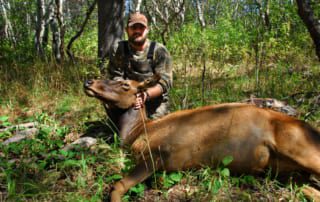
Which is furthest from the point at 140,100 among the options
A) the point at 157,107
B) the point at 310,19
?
the point at 310,19

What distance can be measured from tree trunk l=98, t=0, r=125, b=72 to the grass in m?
1.34

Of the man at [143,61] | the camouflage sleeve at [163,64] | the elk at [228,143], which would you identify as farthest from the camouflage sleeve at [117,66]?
the elk at [228,143]

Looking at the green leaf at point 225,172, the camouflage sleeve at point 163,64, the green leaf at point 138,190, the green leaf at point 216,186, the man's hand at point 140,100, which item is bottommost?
the green leaf at point 138,190

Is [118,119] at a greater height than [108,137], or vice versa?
[118,119]

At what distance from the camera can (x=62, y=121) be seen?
5375 mm

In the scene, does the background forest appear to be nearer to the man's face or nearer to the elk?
A: the elk

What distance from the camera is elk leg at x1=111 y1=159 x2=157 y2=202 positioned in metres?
3.14

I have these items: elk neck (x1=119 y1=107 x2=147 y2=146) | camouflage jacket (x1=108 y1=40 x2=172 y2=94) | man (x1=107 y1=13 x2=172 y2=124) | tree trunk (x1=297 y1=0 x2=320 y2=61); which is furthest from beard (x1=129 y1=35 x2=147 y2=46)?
tree trunk (x1=297 y1=0 x2=320 y2=61)

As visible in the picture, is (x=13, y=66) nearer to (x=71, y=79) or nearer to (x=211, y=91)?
(x=71, y=79)

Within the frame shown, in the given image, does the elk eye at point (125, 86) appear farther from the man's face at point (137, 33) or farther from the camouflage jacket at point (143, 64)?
the man's face at point (137, 33)

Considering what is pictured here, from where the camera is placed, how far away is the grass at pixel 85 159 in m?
3.26

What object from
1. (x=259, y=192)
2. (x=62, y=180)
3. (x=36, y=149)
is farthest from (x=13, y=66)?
(x=259, y=192)

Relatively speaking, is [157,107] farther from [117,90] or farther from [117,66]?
[117,90]

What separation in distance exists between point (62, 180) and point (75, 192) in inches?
11.9
